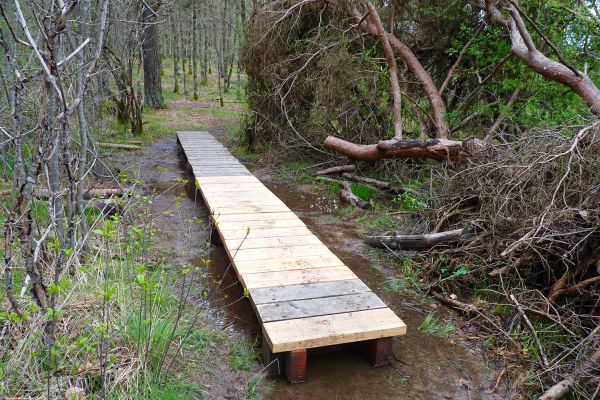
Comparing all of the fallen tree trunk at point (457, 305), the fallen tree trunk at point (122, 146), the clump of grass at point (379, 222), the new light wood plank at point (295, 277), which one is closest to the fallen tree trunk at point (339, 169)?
the clump of grass at point (379, 222)

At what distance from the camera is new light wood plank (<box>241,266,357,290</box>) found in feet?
11.4

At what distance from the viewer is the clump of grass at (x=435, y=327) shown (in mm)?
3586

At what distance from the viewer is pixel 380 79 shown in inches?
305

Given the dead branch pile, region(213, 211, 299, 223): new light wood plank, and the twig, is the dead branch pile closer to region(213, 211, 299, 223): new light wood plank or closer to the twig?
the twig

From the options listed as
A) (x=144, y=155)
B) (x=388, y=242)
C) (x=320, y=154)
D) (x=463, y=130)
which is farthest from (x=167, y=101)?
(x=388, y=242)

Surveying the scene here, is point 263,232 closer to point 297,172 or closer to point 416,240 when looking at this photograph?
point 416,240

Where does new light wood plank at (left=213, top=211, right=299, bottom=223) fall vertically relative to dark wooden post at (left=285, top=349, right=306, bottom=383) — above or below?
above

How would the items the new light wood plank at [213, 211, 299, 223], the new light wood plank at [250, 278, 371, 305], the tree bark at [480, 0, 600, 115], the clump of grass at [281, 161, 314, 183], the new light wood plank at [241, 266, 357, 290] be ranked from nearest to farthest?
the new light wood plank at [250, 278, 371, 305] → the new light wood plank at [241, 266, 357, 290] → the tree bark at [480, 0, 600, 115] → the new light wood plank at [213, 211, 299, 223] → the clump of grass at [281, 161, 314, 183]

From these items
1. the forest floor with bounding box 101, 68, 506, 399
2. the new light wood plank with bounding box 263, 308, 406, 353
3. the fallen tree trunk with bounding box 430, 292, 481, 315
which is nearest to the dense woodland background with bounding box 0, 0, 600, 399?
the fallen tree trunk with bounding box 430, 292, 481, 315

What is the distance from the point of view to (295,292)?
3379 millimetres

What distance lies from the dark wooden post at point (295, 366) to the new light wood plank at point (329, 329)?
0.27ft

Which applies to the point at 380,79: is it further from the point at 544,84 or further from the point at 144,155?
the point at 144,155

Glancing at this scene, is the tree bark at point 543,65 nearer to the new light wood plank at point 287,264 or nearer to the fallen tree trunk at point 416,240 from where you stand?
the fallen tree trunk at point 416,240

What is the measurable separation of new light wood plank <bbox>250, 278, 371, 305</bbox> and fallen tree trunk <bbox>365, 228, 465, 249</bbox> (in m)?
1.32
